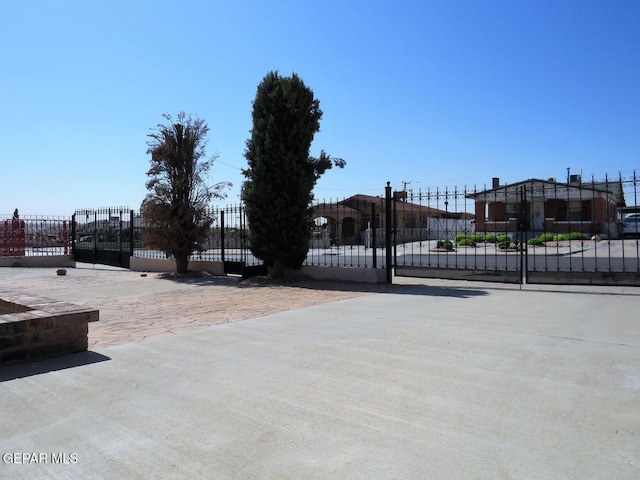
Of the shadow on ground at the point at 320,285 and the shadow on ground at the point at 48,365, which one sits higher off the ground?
the shadow on ground at the point at 320,285

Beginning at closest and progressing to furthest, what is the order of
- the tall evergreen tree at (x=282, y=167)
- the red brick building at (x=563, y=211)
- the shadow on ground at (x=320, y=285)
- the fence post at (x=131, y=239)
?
the shadow on ground at (x=320, y=285) < the tall evergreen tree at (x=282, y=167) < the fence post at (x=131, y=239) < the red brick building at (x=563, y=211)

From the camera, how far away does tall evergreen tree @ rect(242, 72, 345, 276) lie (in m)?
13.0

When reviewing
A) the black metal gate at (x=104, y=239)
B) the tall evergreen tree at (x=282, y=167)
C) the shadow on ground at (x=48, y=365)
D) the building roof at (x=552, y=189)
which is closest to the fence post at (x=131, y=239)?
the black metal gate at (x=104, y=239)

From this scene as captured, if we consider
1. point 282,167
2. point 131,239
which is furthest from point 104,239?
point 282,167

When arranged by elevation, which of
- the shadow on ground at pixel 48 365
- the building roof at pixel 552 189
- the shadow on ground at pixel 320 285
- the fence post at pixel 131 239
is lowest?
the shadow on ground at pixel 48 365

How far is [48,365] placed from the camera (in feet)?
15.9

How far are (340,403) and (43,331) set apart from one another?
3397 mm

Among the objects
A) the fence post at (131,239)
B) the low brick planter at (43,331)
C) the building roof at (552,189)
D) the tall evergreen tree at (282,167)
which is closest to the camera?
the low brick planter at (43,331)

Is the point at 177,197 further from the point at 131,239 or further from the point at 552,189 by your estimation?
the point at 552,189

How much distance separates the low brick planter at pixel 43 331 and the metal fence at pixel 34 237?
17.9m

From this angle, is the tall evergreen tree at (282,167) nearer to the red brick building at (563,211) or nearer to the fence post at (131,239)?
the fence post at (131,239)

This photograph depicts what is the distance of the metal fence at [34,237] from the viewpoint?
20531mm

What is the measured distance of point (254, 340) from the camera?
589cm

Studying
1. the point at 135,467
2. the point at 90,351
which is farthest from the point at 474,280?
the point at 135,467
